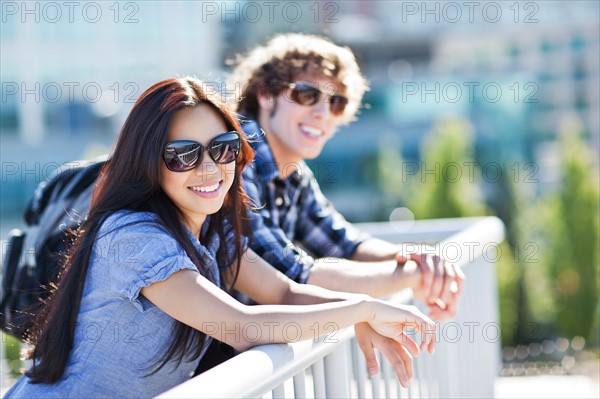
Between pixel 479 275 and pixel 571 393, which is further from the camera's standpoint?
pixel 571 393

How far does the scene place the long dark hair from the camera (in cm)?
206

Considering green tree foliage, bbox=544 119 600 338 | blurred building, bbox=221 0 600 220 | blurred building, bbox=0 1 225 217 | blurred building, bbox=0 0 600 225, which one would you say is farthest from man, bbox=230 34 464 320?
blurred building, bbox=0 1 225 217

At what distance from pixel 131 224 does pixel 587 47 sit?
2751 inches

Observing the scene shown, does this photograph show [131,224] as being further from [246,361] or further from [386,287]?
[386,287]

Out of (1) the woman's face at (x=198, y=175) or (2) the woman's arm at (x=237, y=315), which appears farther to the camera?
(1) the woman's face at (x=198, y=175)

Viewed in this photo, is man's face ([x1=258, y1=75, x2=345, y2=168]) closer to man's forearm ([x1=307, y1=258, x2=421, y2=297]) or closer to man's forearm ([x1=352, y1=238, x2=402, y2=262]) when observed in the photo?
man's forearm ([x1=352, y1=238, x2=402, y2=262])

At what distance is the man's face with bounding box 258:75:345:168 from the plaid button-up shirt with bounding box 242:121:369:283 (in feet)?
0.29

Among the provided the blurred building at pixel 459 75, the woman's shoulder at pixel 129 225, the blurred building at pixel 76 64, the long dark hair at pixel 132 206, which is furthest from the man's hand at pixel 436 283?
the blurred building at pixel 76 64

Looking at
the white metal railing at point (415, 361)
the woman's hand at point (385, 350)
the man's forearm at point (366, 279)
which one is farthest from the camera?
the man's forearm at point (366, 279)

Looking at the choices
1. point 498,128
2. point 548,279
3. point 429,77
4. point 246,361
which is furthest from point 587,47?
point 246,361

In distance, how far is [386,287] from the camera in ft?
8.99

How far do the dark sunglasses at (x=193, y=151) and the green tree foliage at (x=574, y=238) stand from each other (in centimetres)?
1555

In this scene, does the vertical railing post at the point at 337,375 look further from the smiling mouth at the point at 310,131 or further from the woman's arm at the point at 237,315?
the smiling mouth at the point at 310,131

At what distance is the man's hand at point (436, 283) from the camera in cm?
276
